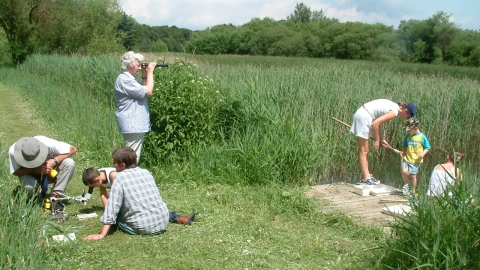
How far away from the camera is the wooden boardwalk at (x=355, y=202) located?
5445 mm

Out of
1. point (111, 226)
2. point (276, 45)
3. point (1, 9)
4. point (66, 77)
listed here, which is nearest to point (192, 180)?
point (111, 226)

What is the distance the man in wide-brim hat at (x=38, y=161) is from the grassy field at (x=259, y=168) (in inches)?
8.4

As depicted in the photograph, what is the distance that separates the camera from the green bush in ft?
22.9

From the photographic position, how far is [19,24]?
106ft

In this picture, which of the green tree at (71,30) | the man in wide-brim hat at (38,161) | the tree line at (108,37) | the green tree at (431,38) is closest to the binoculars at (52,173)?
the man in wide-brim hat at (38,161)

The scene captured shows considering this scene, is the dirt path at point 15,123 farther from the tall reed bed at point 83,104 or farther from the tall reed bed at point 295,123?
the tall reed bed at point 295,123

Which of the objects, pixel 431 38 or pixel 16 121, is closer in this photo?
pixel 16 121

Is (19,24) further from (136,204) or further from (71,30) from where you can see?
(136,204)

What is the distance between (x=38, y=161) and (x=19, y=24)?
101 ft

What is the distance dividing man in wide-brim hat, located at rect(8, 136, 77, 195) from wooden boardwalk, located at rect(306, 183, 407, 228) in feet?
9.43

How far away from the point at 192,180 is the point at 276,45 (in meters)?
47.6

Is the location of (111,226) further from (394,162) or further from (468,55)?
(468,55)

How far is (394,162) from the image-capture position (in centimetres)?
978

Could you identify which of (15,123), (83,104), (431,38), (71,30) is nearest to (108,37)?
(71,30)
